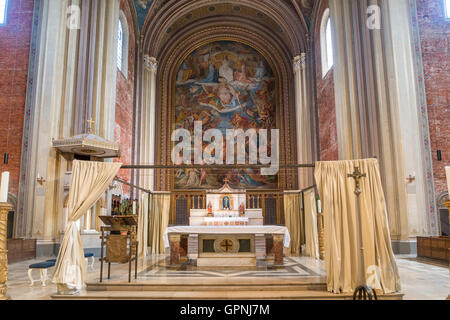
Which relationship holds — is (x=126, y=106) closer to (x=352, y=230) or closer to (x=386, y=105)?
(x=386, y=105)

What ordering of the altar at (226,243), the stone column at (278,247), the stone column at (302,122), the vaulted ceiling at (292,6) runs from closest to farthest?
the altar at (226,243), the stone column at (278,247), the vaulted ceiling at (292,6), the stone column at (302,122)

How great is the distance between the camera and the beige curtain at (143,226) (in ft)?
34.6

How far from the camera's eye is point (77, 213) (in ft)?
20.3

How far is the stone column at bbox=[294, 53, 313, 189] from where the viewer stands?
17.5m

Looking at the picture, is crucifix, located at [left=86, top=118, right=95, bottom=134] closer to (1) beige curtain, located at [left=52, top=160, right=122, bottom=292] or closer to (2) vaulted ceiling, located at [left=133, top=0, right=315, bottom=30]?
(1) beige curtain, located at [left=52, top=160, right=122, bottom=292]

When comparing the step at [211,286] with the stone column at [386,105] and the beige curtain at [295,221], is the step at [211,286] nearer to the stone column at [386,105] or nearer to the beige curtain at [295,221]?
the stone column at [386,105]

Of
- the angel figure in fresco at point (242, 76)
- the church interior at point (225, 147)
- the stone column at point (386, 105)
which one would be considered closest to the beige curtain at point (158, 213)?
the church interior at point (225, 147)

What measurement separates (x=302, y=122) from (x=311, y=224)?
310 inches

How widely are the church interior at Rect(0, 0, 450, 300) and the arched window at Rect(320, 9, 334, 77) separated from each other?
0.09 m

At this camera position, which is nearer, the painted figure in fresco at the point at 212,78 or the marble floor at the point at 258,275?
the marble floor at the point at 258,275

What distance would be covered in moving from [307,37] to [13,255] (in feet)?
49.6

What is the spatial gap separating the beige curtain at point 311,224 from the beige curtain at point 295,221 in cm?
104

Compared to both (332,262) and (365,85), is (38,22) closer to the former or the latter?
(365,85)
